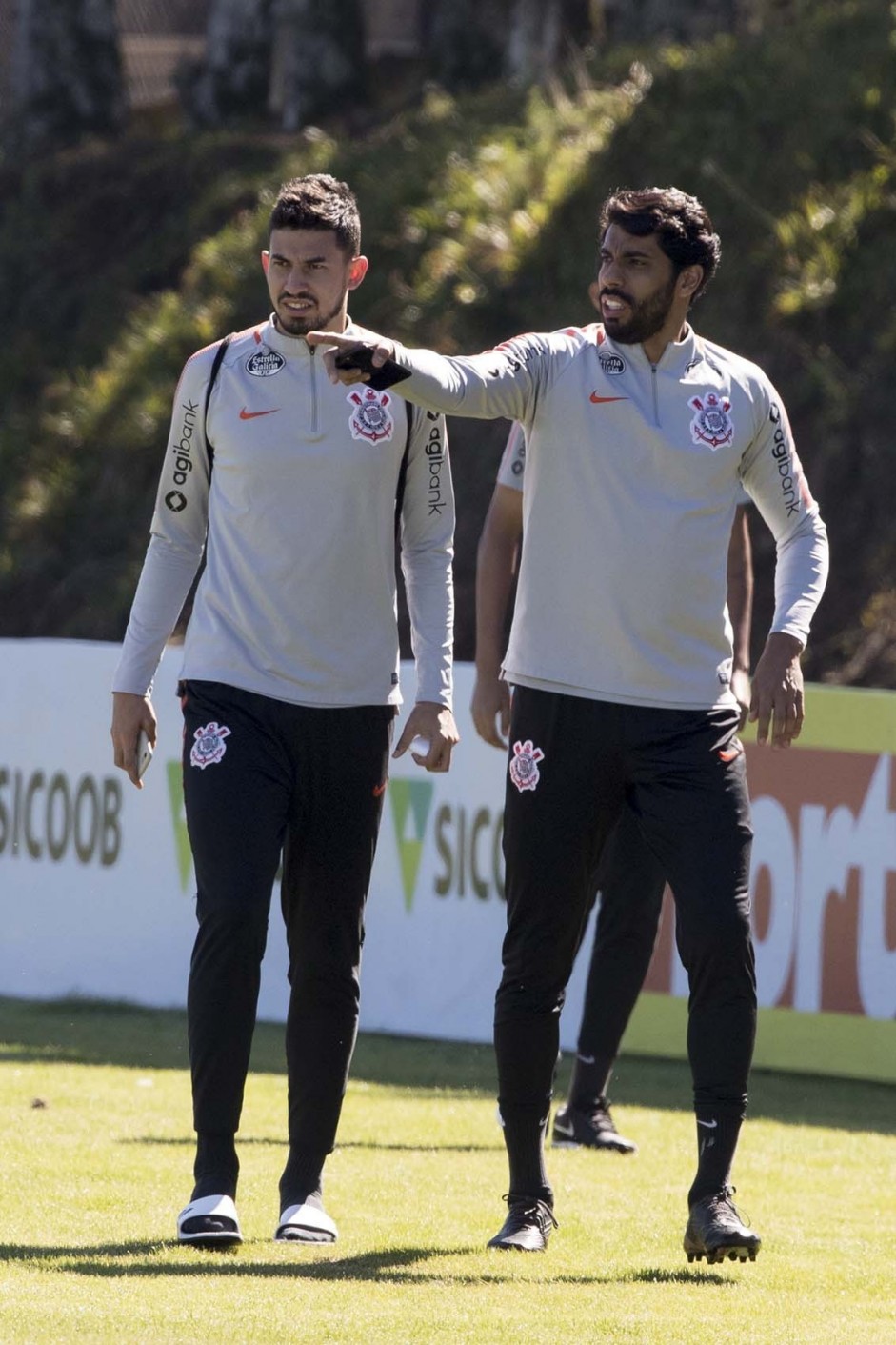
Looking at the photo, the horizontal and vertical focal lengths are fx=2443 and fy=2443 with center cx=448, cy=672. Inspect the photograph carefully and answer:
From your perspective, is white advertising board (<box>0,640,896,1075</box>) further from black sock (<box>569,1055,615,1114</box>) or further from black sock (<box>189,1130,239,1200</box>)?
black sock (<box>189,1130,239,1200</box>)

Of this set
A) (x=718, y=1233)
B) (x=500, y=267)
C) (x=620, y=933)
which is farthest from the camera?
(x=500, y=267)

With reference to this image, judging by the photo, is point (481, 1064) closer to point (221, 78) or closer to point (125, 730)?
point (125, 730)

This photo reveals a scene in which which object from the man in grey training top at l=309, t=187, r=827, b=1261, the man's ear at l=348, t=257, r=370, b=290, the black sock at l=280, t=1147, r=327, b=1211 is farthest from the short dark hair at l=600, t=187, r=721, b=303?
the black sock at l=280, t=1147, r=327, b=1211

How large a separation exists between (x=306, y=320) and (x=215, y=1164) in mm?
1795

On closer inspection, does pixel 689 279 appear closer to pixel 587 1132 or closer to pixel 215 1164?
pixel 215 1164

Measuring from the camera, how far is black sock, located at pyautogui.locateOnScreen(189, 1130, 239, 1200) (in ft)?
16.9

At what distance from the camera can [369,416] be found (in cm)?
525

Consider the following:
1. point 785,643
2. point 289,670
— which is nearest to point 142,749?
point 289,670

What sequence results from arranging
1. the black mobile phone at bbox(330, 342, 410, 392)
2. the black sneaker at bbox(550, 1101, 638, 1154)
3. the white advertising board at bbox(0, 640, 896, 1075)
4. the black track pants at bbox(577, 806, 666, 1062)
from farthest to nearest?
the white advertising board at bbox(0, 640, 896, 1075) < the black sneaker at bbox(550, 1101, 638, 1154) < the black track pants at bbox(577, 806, 666, 1062) < the black mobile phone at bbox(330, 342, 410, 392)

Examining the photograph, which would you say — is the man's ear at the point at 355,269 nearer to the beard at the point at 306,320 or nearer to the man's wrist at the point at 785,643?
the beard at the point at 306,320

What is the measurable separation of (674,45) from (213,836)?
16478 millimetres

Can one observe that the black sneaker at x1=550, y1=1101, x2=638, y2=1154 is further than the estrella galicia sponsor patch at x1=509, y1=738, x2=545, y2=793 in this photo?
Yes

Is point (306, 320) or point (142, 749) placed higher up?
point (306, 320)

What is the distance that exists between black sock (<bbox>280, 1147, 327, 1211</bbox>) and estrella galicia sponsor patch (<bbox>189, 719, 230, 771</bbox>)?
2.86 feet
